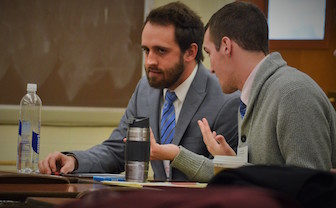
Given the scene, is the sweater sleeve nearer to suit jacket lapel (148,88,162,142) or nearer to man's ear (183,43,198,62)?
suit jacket lapel (148,88,162,142)

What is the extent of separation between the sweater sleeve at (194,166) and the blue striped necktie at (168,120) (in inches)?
21.4

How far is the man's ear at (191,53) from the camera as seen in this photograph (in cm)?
320

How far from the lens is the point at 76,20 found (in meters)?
4.47

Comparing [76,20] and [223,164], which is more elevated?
[76,20]

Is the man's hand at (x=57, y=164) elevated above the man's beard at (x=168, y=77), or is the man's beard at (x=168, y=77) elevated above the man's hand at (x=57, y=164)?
the man's beard at (x=168, y=77)

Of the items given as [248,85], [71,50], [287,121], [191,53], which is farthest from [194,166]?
[71,50]

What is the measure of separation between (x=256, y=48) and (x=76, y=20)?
230cm

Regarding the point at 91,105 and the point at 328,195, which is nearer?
the point at 328,195

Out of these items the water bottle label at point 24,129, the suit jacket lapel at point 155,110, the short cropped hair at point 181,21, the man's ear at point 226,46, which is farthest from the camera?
the short cropped hair at point 181,21

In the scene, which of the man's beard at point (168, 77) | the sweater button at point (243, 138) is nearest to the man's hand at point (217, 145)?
the sweater button at point (243, 138)

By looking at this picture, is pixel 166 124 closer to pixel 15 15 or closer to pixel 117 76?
pixel 117 76

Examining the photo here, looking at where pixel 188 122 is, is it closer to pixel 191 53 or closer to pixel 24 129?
pixel 191 53

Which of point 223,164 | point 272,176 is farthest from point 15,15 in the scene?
point 272,176

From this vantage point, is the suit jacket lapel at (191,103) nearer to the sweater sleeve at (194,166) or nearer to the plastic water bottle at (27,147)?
the sweater sleeve at (194,166)
